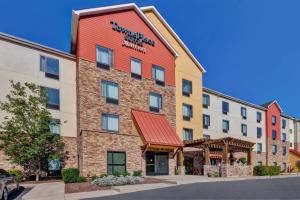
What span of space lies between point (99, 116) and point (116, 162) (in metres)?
4.48

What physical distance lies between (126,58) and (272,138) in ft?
122

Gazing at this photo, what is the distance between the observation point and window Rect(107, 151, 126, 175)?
99.2 ft

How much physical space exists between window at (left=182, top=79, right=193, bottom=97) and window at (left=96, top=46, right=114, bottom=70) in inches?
425

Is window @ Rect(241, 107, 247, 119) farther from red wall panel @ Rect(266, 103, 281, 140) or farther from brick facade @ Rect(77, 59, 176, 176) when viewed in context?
brick facade @ Rect(77, 59, 176, 176)

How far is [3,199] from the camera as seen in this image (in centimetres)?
1582

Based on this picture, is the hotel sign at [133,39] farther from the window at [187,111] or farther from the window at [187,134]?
the window at [187,134]

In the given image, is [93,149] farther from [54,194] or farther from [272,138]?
[272,138]

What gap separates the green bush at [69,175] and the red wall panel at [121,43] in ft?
34.7

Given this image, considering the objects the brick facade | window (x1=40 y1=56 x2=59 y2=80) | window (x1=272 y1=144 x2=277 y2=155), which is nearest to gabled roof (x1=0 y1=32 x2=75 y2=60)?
window (x1=40 y1=56 x2=59 y2=80)

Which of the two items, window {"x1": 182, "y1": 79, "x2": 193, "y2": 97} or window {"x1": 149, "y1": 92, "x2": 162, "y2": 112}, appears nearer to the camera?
window {"x1": 149, "y1": 92, "x2": 162, "y2": 112}

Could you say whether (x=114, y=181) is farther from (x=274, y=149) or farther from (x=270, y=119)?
(x=274, y=149)

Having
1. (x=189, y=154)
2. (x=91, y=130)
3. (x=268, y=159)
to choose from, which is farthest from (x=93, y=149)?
(x=268, y=159)

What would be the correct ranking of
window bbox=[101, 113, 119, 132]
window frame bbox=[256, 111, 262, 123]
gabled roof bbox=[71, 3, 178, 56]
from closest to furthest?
gabled roof bbox=[71, 3, 178, 56] < window bbox=[101, 113, 119, 132] < window frame bbox=[256, 111, 262, 123]

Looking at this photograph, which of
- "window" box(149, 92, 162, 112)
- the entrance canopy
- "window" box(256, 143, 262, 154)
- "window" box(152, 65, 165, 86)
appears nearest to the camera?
the entrance canopy
